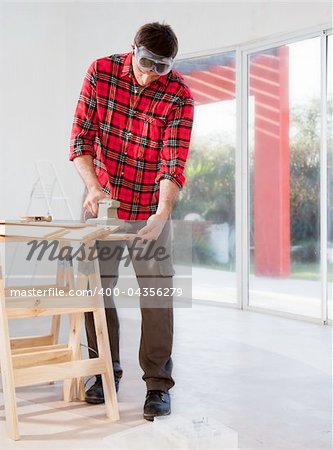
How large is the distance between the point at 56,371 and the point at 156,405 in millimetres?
413

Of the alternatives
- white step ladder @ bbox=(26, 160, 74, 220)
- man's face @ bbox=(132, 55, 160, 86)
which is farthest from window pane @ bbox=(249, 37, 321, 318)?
man's face @ bbox=(132, 55, 160, 86)

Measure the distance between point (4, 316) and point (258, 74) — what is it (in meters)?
3.70

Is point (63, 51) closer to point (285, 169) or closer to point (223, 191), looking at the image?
point (223, 191)

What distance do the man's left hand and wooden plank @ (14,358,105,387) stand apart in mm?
533

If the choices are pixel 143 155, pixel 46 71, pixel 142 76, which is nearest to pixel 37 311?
pixel 143 155

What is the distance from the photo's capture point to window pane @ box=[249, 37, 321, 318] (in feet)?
16.0

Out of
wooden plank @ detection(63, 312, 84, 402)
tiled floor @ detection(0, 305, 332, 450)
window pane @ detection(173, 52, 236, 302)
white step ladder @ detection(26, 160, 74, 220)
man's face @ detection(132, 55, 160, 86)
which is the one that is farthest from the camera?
white step ladder @ detection(26, 160, 74, 220)

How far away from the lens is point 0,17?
5953 millimetres

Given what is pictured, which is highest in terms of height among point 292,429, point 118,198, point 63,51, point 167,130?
point 63,51

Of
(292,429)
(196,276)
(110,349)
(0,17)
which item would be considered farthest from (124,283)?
(292,429)

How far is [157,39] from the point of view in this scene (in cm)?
228

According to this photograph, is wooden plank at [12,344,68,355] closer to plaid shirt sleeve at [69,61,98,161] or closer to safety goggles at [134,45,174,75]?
plaid shirt sleeve at [69,61,98,161]

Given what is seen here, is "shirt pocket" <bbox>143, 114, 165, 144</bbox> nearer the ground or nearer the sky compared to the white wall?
nearer the ground

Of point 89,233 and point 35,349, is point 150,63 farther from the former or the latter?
point 35,349
